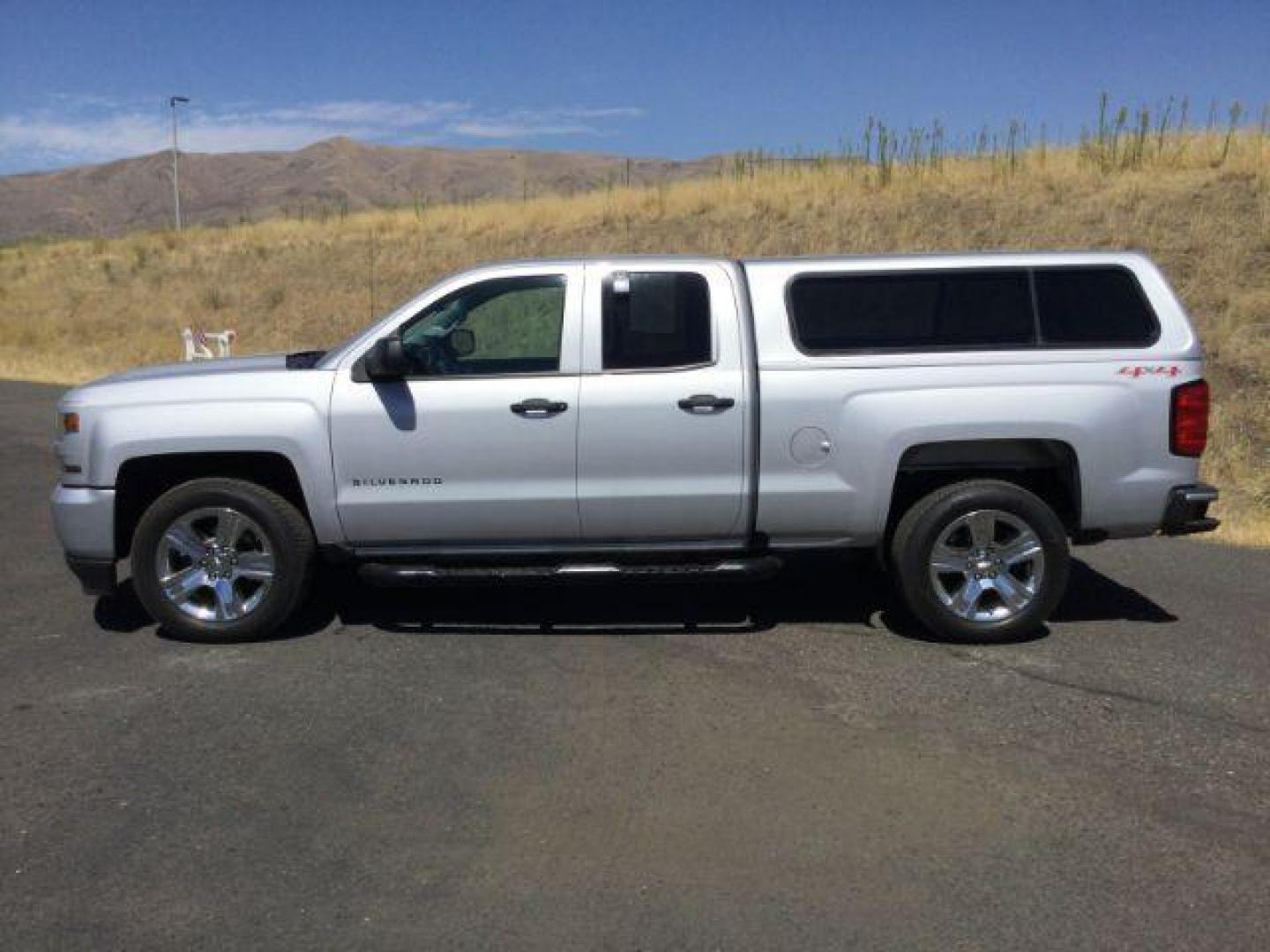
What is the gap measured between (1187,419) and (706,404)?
242cm

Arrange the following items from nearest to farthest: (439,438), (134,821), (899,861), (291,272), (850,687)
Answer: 1. (899,861)
2. (134,821)
3. (850,687)
4. (439,438)
5. (291,272)

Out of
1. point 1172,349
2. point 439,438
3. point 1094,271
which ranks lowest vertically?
point 439,438

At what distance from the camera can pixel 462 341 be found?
6500 millimetres

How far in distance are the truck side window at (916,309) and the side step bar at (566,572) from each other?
1231 millimetres

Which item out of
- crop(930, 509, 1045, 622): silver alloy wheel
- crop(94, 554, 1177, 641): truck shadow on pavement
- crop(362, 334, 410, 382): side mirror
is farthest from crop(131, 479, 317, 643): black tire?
crop(930, 509, 1045, 622): silver alloy wheel

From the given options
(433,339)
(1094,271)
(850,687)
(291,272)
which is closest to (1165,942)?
(850,687)

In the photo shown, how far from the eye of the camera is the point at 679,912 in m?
3.70

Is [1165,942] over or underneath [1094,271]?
underneath

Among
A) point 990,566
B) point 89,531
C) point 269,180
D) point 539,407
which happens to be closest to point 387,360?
point 539,407

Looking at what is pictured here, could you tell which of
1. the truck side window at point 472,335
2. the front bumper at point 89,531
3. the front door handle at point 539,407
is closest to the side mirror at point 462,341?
the truck side window at point 472,335

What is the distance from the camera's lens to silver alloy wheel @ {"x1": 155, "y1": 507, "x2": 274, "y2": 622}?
20.5ft

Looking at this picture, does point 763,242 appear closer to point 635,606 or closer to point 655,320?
point 635,606

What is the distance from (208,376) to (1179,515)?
5027mm

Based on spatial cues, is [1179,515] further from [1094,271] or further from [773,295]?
[773,295]
